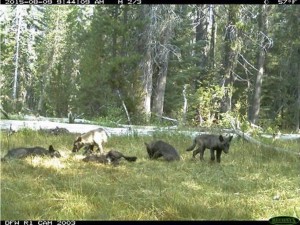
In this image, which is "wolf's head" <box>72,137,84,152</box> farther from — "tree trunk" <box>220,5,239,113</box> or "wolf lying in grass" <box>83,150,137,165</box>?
"tree trunk" <box>220,5,239,113</box>

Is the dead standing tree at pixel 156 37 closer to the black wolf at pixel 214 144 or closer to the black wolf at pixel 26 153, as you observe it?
the black wolf at pixel 214 144

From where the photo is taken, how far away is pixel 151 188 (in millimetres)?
6250

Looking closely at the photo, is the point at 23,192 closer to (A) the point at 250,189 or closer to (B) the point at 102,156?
(B) the point at 102,156

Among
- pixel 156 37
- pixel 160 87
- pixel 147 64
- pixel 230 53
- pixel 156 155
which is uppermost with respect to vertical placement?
pixel 156 37

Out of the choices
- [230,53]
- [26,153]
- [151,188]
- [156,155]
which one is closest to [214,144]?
[156,155]

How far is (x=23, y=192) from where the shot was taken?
5.83m

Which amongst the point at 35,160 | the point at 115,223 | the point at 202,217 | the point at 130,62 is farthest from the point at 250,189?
the point at 130,62

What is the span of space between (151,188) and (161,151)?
9.22 feet

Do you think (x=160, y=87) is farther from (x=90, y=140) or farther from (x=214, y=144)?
(x=214, y=144)

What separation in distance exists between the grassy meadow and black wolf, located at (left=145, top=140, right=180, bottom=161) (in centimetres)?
23

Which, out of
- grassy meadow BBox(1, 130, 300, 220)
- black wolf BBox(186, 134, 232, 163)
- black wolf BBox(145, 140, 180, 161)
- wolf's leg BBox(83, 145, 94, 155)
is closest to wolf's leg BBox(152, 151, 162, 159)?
black wolf BBox(145, 140, 180, 161)

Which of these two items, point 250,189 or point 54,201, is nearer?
point 54,201


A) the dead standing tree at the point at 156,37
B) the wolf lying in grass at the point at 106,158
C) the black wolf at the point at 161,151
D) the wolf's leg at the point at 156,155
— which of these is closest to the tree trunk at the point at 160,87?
the dead standing tree at the point at 156,37

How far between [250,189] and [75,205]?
2745 mm
